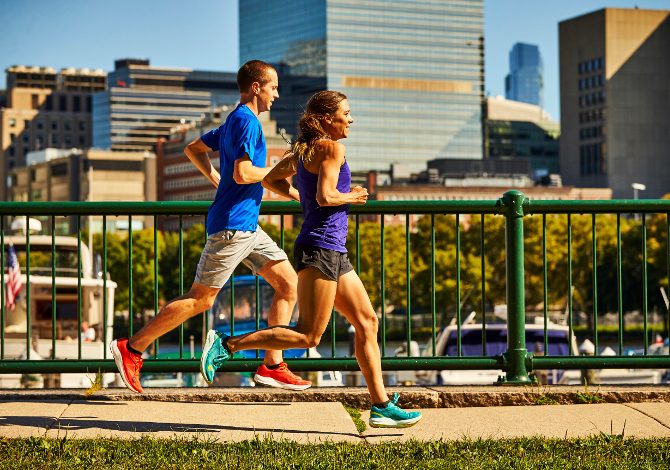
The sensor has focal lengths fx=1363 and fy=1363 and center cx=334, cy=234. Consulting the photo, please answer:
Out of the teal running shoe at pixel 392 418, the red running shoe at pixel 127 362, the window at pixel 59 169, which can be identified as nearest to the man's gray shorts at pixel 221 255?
the red running shoe at pixel 127 362

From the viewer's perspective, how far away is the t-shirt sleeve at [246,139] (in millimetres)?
7238

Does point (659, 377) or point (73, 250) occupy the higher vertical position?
point (73, 250)

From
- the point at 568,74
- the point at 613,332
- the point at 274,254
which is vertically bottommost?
the point at 613,332

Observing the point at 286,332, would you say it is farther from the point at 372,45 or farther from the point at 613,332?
the point at 372,45

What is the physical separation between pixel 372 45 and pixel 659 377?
163569 mm

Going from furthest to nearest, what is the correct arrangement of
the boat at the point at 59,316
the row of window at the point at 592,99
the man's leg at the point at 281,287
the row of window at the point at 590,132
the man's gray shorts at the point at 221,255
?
the row of window at the point at 590,132, the row of window at the point at 592,99, the boat at the point at 59,316, the man's leg at the point at 281,287, the man's gray shorts at the point at 221,255

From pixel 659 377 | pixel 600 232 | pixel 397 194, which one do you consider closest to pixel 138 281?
pixel 600 232

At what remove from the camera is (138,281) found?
106 m

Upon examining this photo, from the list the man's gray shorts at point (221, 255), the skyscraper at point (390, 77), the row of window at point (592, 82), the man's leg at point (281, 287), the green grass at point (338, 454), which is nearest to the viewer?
the green grass at point (338, 454)

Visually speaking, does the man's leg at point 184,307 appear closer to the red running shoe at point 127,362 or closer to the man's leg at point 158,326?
the man's leg at point 158,326

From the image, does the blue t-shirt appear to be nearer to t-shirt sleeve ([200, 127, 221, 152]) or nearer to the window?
t-shirt sleeve ([200, 127, 221, 152])

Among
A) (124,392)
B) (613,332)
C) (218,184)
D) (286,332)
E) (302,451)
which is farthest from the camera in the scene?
(613,332)

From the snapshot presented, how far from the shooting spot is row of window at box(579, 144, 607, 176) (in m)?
191

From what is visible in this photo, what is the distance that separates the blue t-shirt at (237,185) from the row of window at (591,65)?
18986 cm
